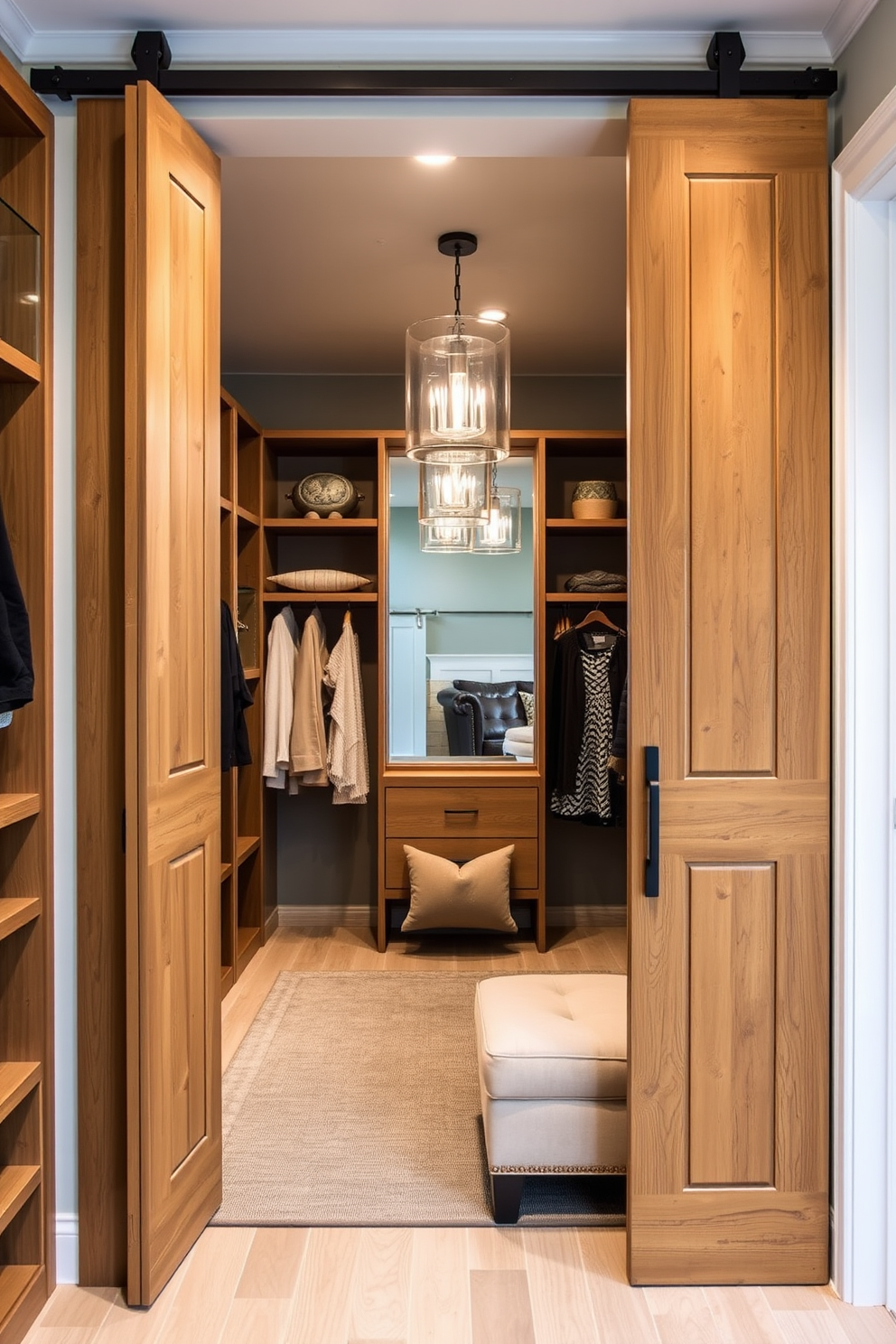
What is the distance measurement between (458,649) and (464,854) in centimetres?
97

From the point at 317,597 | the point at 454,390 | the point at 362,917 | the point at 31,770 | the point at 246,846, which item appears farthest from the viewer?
the point at 362,917

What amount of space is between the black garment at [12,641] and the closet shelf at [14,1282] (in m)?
1.18

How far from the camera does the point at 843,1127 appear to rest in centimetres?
210

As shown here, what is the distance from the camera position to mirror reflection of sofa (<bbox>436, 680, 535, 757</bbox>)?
474 centimetres

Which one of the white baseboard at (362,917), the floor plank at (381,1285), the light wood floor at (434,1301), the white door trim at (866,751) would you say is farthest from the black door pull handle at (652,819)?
the white baseboard at (362,917)

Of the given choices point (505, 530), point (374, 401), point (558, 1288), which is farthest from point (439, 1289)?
point (374, 401)

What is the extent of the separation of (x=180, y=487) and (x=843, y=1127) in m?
1.99

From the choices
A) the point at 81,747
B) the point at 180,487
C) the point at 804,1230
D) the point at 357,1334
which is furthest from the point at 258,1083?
the point at 180,487

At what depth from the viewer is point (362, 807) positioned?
16.4 ft

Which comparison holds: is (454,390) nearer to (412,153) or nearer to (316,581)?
(412,153)

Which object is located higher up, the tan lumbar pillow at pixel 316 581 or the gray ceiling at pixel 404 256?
the gray ceiling at pixel 404 256

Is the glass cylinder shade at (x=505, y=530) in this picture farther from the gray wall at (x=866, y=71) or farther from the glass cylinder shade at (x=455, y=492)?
the gray wall at (x=866, y=71)

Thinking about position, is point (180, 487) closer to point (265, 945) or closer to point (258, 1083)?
point (258, 1083)

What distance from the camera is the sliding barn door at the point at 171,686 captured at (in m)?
2.04
